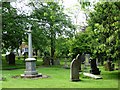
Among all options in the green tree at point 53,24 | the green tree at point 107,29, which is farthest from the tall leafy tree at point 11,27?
the green tree at point 107,29

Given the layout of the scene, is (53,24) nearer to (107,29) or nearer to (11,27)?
(11,27)

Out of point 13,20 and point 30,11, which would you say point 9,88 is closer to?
point 13,20

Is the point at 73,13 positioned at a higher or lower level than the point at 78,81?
higher

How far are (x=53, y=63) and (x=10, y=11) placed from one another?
5.22 m

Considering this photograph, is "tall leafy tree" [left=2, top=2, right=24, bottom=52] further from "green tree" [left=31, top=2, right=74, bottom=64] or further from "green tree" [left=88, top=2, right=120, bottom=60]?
"green tree" [left=88, top=2, right=120, bottom=60]

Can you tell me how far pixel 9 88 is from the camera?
859 cm

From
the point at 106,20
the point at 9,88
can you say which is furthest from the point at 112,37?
the point at 9,88

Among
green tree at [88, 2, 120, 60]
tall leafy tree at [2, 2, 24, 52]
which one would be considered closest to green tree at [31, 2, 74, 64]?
tall leafy tree at [2, 2, 24, 52]

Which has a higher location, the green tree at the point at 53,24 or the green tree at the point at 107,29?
the green tree at the point at 53,24

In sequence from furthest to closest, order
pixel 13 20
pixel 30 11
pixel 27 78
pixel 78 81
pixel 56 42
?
pixel 56 42, pixel 30 11, pixel 13 20, pixel 27 78, pixel 78 81

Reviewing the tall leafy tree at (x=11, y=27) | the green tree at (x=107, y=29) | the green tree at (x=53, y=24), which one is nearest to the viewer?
the green tree at (x=107, y=29)

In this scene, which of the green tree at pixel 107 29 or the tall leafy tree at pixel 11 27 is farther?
the tall leafy tree at pixel 11 27

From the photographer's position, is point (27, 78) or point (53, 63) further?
point (53, 63)

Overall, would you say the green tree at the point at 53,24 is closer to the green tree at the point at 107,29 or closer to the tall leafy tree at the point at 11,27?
the tall leafy tree at the point at 11,27
